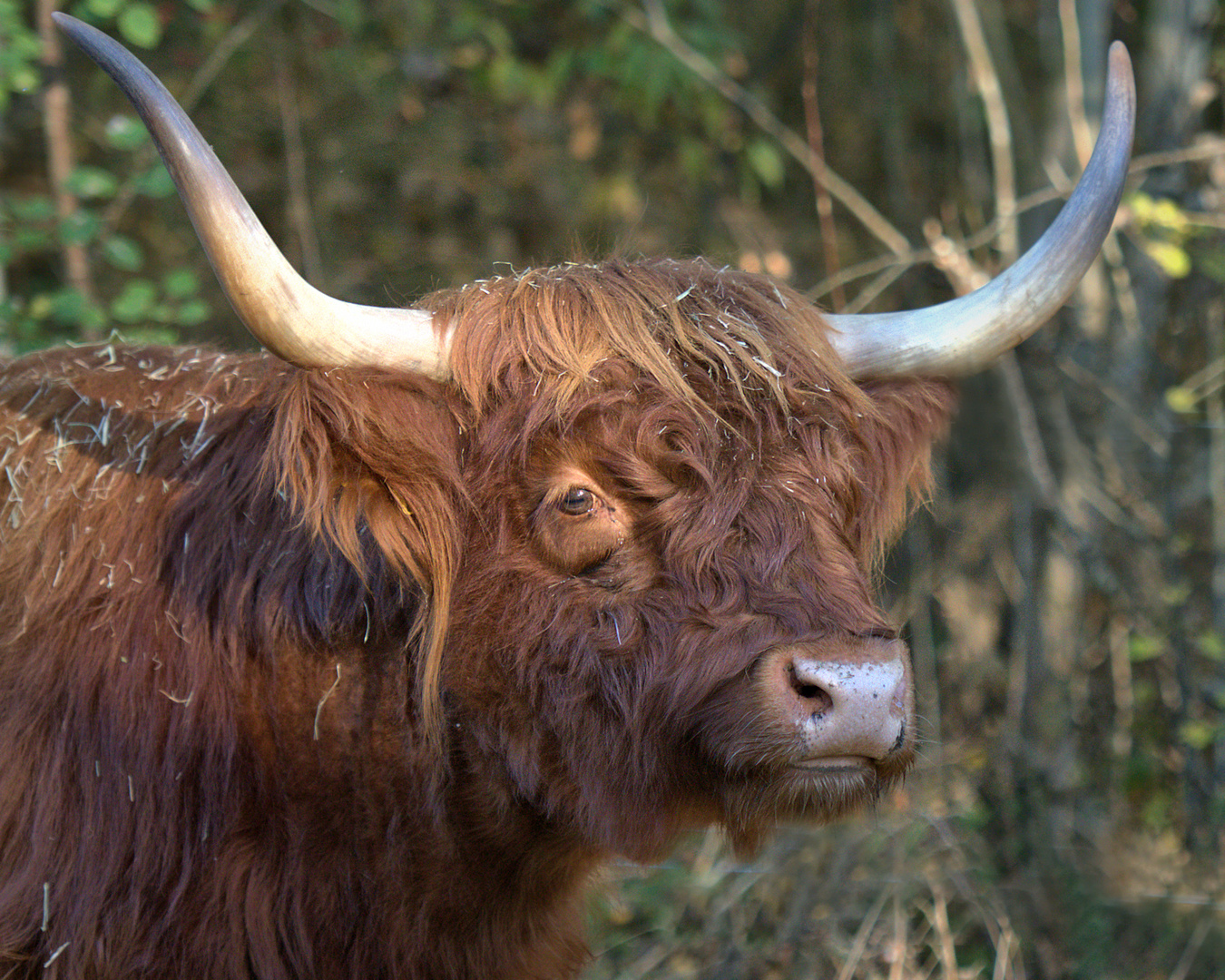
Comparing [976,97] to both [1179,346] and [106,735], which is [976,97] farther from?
[106,735]

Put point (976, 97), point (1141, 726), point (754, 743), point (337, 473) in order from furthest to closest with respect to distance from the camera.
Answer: point (976, 97) < point (1141, 726) < point (337, 473) < point (754, 743)

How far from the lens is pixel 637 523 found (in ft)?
7.04

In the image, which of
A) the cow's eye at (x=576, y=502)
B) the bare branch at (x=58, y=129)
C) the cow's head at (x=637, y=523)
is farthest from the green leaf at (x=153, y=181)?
the cow's eye at (x=576, y=502)

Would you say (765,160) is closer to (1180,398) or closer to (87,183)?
(1180,398)

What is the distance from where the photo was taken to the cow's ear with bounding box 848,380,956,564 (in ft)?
7.95

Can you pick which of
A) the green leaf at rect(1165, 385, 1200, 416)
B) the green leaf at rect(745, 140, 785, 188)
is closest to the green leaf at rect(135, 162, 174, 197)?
the green leaf at rect(745, 140, 785, 188)

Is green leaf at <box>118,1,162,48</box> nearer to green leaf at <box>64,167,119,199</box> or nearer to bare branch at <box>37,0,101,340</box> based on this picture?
green leaf at <box>64,167,119,199</box>

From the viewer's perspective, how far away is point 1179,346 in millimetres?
4672

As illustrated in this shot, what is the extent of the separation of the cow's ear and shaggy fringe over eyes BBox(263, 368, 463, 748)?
0.84 metres

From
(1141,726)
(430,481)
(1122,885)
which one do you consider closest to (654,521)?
(430,481)

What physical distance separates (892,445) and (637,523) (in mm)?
675

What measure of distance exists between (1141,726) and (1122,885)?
66 centimetres

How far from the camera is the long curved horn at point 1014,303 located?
2.35 m

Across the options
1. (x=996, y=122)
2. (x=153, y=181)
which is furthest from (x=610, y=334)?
(x=996, y=122)
